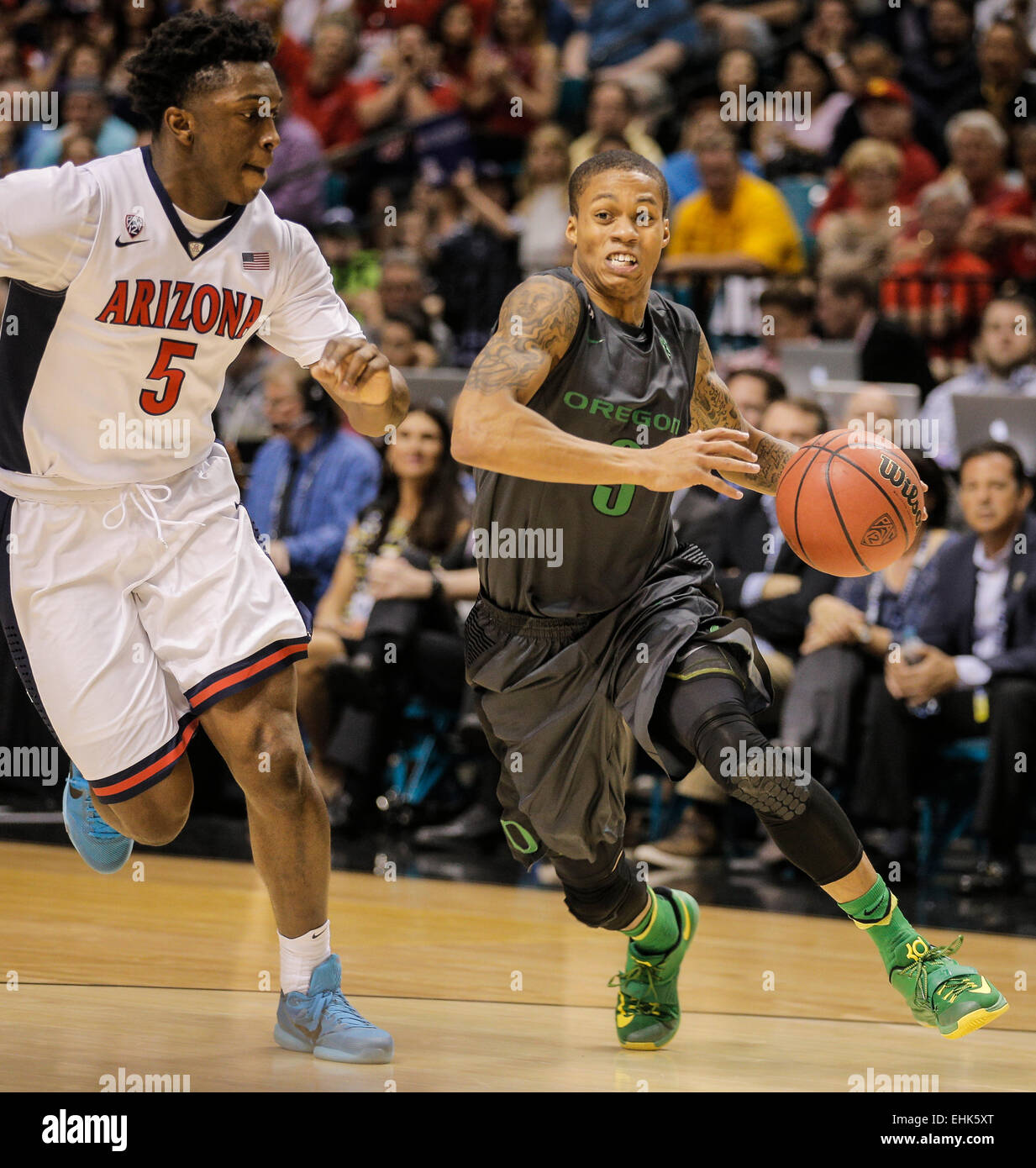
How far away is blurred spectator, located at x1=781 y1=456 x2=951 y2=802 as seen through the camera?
6273 millimetres

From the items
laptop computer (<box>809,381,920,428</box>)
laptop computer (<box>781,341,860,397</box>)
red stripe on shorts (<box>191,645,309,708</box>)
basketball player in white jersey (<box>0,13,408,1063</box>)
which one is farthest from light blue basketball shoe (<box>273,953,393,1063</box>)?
laptop computer (<box>781,341,860,397</box>)

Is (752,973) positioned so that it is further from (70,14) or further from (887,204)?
(70,14)

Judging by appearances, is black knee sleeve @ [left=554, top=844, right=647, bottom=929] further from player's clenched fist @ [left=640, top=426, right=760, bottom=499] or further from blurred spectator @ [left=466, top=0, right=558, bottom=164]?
blurred spectator @ [left=466, top=0, right=558, bottom=164]

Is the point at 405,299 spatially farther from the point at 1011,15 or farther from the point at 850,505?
the point at 850,505

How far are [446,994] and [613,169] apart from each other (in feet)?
7.16

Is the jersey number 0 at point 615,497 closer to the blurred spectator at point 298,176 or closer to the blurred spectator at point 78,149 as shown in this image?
the blurred spectator at point 78,149

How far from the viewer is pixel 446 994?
4.39 m

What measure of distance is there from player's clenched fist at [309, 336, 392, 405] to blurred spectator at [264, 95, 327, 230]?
7450 mm

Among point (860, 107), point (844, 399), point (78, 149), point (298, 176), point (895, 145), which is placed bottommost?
point (844, 399)

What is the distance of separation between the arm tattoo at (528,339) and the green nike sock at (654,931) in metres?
1.33

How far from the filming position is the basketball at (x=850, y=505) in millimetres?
3689

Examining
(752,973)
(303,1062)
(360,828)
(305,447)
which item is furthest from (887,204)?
(303,1062)

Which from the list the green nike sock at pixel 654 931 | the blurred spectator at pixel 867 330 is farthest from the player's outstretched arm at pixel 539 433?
the blurred spectator at pixel 867 330

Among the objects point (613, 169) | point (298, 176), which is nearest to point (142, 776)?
point (613, 169)
